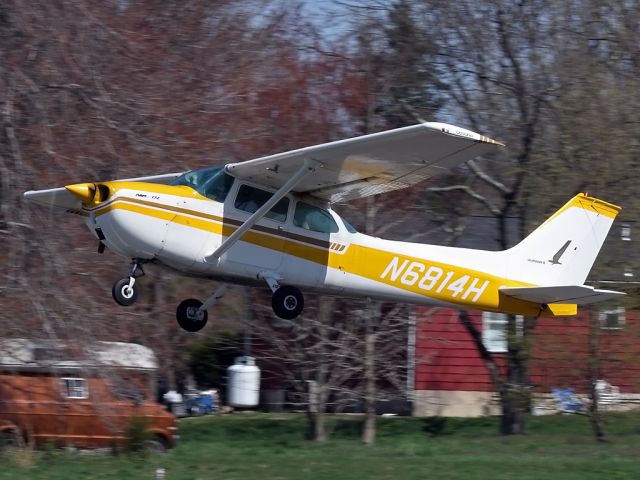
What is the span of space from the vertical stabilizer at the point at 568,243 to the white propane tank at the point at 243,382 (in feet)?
28.6

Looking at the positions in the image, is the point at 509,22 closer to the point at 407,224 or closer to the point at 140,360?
the point at 407,224

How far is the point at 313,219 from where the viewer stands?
12.4 meters

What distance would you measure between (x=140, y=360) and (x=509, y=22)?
9.64m

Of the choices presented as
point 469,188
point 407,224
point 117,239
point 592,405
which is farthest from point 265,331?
point 117,239

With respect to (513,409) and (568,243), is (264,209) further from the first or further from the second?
(513,409)

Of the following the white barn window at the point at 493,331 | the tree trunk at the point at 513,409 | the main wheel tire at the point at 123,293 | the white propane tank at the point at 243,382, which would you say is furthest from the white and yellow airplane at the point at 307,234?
the white propane tank at the point at 243,382

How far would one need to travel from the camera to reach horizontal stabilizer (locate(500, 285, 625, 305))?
43.2 ft

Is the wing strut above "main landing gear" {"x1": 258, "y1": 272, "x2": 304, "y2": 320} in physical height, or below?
above

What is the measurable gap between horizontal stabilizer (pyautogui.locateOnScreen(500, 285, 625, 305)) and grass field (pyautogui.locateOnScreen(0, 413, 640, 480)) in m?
2.30

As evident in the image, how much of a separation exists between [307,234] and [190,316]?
1.70m

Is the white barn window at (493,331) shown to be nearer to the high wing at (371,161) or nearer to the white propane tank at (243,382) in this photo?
the white propane tank at (243,382)

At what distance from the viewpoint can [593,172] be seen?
1922 centimetres

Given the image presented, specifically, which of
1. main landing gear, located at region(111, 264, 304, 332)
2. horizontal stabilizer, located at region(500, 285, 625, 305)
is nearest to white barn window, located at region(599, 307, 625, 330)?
horizontal stabilizer, located at region(500, 285, 625, 305)

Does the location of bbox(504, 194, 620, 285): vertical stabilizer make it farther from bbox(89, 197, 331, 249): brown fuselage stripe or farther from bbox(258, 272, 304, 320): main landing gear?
bbox(258, 272, 304, 320): main landing gear
